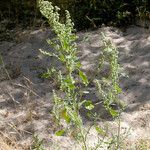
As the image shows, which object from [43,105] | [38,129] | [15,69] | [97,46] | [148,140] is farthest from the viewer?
[97,46]

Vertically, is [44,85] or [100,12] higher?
[100,12]

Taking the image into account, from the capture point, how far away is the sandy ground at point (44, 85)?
15.3 ft

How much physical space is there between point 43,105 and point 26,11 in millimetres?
2595

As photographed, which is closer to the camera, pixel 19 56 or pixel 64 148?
pixel 64 148

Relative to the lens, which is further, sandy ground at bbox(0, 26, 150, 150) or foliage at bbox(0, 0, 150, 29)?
foliage at bbox(0, 0, 150, 29)

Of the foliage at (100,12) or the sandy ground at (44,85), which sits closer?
the sandy ground at (44,85)

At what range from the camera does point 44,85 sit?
18.3ft

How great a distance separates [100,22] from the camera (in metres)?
6.81

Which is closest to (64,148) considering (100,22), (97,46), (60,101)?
(60,101)

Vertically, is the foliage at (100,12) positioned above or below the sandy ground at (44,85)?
above

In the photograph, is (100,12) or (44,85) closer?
(44,85)

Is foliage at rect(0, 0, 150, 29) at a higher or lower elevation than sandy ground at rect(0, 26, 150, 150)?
higher

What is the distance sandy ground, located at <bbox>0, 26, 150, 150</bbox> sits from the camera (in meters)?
4.65

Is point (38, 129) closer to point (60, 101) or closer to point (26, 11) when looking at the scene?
point (60, 101)
